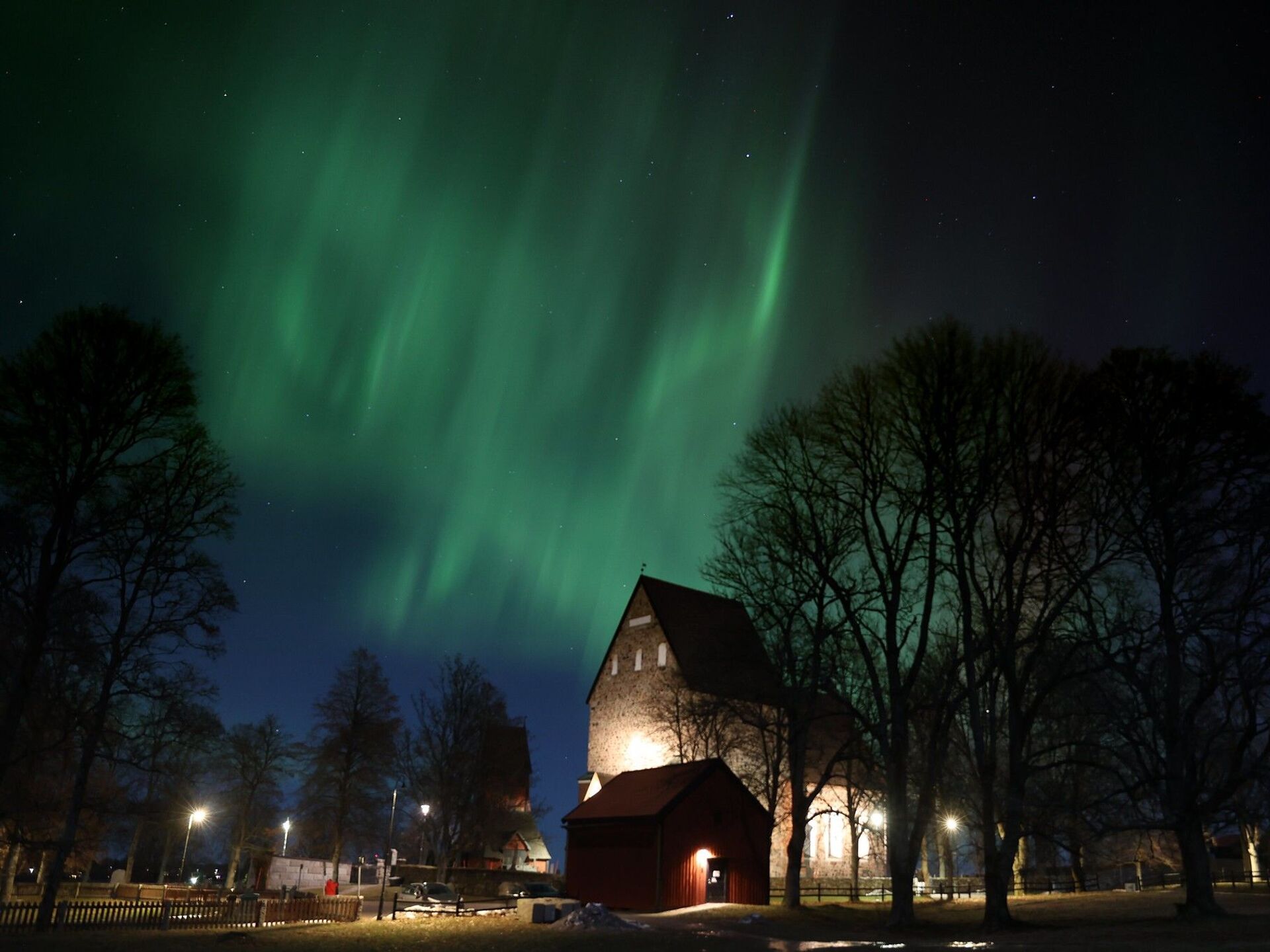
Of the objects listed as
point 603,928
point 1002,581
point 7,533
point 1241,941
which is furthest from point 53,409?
point 1241,941

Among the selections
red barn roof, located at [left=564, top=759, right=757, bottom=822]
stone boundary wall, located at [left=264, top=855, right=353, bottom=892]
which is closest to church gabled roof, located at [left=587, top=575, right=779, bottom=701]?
red barn roof, located at [left=564, top=759, right=757, bottom=822]

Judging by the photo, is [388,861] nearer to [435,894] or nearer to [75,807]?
[435,894]

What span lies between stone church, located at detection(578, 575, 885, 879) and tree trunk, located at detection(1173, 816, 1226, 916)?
884 inches

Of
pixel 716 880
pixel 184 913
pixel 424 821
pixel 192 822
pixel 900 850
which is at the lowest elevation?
pixel 184 913

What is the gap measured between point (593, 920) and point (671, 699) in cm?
2393

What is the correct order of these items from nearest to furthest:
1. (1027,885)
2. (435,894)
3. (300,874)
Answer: (435,894)
(1027,885)
(300,874)

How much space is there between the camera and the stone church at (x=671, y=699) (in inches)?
1938

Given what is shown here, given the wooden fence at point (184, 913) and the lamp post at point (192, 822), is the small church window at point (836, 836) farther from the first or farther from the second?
the lamp post at point (192, 822)

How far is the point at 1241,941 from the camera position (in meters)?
18.2

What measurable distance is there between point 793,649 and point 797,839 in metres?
6.99

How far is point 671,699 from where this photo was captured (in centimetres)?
5091

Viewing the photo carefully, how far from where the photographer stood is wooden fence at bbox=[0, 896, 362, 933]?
75.9 feet

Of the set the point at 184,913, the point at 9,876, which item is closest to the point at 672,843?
the point at 184,913

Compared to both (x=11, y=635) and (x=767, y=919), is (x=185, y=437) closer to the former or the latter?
(x=11, y=635)
